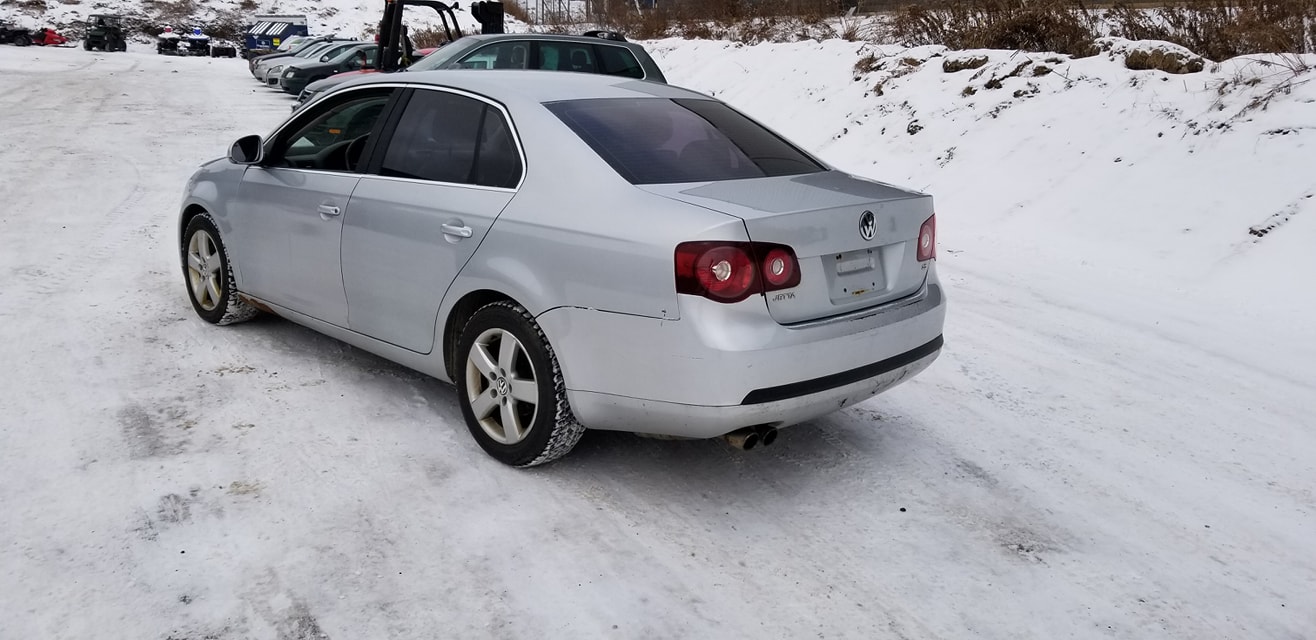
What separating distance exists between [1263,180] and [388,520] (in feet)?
24.0

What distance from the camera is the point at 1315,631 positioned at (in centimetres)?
310

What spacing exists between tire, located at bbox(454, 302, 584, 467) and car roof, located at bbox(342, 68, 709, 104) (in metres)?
0.98

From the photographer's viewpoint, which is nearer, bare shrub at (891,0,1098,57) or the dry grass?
the dry grass

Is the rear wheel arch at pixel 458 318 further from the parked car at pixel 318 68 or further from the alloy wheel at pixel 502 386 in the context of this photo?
the parked car at pixel 318 68

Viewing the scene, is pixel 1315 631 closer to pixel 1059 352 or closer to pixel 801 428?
pixel 801 428

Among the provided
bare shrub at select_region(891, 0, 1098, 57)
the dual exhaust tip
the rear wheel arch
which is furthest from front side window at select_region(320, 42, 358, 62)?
the dual exhaust tip

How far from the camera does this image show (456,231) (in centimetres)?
406

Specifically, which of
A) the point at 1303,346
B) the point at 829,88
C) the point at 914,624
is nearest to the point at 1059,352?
the point at 1303,346

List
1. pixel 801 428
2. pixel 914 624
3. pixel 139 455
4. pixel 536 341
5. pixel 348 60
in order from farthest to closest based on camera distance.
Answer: pixel 348 60
pixel 801 428
pixel 139 455
pixel 536 341
pixel 914 624

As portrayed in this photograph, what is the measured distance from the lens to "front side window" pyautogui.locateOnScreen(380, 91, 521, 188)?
4109 millimetres

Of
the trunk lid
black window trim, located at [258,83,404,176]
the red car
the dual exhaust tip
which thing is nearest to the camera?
the trunk lid

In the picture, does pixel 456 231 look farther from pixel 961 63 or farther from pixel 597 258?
pixel 961 63

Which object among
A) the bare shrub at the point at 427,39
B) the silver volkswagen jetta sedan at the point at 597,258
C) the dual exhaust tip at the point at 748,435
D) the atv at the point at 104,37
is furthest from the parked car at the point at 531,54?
the atv at the point at 104,37

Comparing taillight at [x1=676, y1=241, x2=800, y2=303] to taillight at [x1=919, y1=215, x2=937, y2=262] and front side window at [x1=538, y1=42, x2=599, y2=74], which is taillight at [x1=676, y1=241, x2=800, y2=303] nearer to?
taillight at [x1=919, y1=215, x2=937, y2=262]
